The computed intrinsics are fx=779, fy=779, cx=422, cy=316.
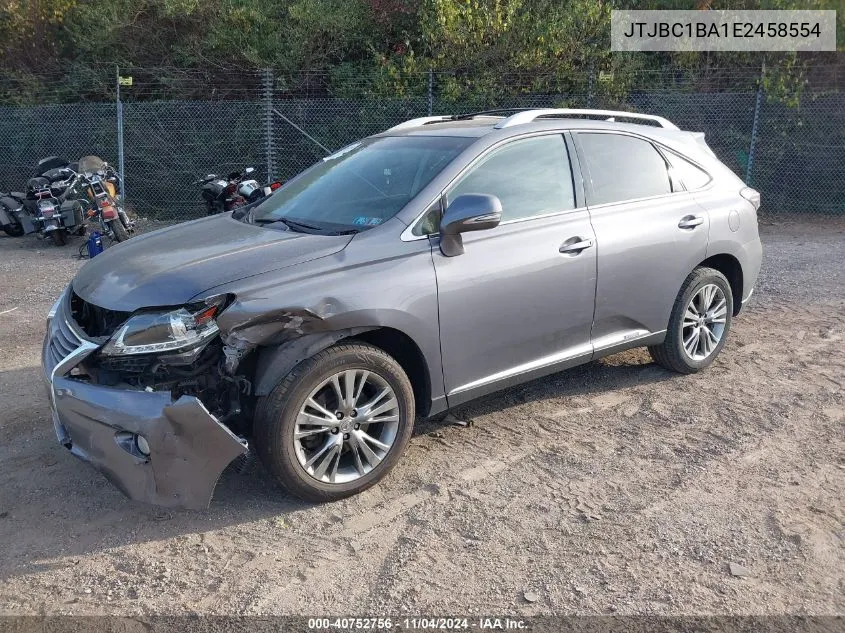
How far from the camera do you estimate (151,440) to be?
3393 mm

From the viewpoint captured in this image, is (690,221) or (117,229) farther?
(117,229)

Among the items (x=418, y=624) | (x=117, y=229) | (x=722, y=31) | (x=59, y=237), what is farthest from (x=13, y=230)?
(x=722, y=31)

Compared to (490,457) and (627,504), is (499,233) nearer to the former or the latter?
(490,457)

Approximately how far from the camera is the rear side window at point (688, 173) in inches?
213

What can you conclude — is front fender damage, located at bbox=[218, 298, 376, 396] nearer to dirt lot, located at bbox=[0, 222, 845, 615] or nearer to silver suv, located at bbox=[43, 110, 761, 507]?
silver suv, located at bbox=[43, 110, 761, 507]

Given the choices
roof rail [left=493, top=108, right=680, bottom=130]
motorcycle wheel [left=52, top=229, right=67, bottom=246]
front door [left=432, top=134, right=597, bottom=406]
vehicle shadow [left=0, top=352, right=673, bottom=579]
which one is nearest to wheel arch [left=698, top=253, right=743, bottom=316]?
roof rail [left=493, top=108, right=680, bottom=130]

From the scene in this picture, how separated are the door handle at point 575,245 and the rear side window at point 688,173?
1.19 meters

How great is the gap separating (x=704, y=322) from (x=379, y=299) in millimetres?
2801

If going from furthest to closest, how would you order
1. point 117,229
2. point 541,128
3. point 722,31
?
1. point 722,31
2. point 117,229
3. point 541,128

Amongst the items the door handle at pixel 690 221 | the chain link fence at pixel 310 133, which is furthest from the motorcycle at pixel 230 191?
the door handle at pixel 690 221

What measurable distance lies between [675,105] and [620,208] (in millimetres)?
9318

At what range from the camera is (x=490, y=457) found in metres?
4.36

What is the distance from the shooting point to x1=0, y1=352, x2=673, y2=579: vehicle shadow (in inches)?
139

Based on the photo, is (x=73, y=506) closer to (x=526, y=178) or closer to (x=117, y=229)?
(x=526, y=178)
